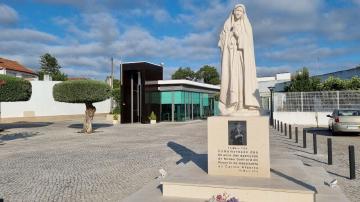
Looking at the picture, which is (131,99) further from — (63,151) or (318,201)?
(318,201)

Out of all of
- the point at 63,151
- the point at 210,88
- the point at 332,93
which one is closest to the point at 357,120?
the point at 332,93

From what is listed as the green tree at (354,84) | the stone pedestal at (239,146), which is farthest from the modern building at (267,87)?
the stone pedestal at (239,146)

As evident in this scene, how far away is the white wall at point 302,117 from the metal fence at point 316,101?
15.9 inches

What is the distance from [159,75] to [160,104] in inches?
121

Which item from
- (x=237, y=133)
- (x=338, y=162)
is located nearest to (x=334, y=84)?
(x=338, y=162)

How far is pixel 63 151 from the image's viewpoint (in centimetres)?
1396

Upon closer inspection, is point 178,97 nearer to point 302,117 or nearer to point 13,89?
point 302,117

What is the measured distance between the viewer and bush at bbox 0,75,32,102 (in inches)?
828

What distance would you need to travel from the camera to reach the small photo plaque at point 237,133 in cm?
706

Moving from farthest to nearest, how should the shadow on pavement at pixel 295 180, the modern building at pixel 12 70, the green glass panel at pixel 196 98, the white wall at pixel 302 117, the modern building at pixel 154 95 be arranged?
the modern building at pixel 12 70 → the green glass panel at pixel 196 98 → the modern building at pixel 154 95 → the white wall at pixel 302 117 → the shadow on pavement at pixel 295 180

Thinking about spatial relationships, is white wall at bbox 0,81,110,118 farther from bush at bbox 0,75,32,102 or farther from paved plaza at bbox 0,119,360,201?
paved plaza at bbox 0,119,360,201

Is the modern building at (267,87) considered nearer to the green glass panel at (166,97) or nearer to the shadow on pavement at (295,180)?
the green glass panel at (166,97)

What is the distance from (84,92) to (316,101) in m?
18.2

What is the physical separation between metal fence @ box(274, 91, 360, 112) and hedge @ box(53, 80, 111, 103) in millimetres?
15613
